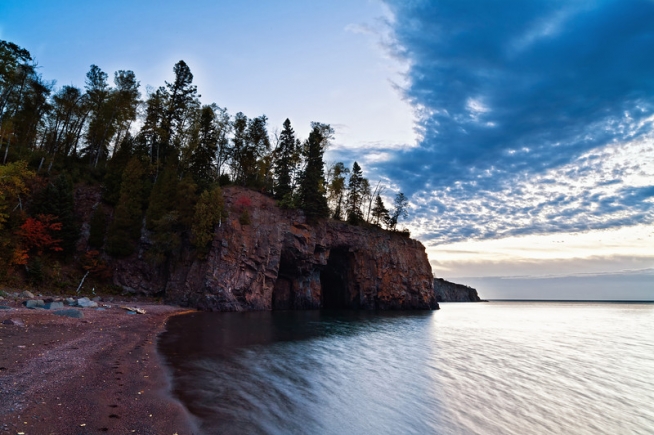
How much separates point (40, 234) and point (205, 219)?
17721 millimetres

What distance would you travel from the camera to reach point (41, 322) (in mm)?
18641

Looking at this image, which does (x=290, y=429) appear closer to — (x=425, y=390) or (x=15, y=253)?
(x=425, y=390)

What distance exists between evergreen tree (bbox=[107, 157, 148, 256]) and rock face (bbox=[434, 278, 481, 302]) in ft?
457

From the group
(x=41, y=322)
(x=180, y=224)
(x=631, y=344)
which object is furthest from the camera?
(x=180, y=224)

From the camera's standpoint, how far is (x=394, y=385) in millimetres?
16594

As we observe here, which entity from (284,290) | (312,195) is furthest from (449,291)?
(312,195)

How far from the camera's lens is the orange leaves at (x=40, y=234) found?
36.3 meters

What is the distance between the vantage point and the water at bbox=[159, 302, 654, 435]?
Answer: 464 inches

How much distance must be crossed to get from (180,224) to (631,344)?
187 ft

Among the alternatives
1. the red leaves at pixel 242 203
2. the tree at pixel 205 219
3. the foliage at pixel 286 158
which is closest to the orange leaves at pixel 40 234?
the tree at pixel 205 219

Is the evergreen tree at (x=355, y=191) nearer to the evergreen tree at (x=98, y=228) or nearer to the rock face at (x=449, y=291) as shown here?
the evergreen tree at (x=98, y=228)

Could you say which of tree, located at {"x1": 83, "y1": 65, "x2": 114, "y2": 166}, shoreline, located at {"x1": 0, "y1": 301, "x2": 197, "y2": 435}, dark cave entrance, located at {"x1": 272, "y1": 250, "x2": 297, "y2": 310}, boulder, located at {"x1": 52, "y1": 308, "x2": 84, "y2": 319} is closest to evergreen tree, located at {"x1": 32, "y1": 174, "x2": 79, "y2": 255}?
tree, located at {"x1": 83, "y1": 65, "x2": 114, "y2": 166}

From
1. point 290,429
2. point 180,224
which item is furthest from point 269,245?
point 290,429

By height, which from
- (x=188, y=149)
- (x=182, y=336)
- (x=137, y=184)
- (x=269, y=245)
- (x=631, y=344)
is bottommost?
(x=182, y=336)
